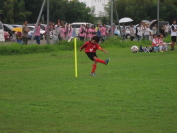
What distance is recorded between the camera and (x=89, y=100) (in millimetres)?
11883

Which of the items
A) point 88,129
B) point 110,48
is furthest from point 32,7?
point 88,129

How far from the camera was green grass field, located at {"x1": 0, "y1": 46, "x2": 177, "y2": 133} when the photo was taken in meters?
9.07

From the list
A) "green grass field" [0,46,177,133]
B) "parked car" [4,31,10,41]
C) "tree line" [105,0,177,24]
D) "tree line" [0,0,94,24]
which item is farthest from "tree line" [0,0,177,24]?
"green grass field" [0,46,177,133]

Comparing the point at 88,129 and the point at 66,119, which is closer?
the point at 88,129

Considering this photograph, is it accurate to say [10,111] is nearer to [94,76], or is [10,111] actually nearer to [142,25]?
[94,76]

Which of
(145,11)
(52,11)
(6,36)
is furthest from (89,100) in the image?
(145,11)

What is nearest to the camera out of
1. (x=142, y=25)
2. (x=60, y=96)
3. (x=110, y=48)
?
(x=60, y=96)

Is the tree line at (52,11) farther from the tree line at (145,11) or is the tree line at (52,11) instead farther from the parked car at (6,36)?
the parked car at (6,36)

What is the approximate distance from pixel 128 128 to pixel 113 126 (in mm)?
313

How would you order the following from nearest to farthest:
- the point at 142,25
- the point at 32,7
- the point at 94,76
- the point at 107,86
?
the point at 107,86 → the point at 94,76 → the point at 142,25 → the point at 32,7

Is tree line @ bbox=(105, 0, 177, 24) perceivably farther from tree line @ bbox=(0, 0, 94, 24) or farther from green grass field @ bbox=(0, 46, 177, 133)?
green grass field @ bbox=(0, 46, 177, 133)

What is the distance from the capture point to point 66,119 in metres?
9.62

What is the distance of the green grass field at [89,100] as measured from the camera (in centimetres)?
907

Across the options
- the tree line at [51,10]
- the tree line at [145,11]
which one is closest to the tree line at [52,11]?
the tree line at [51,10]
